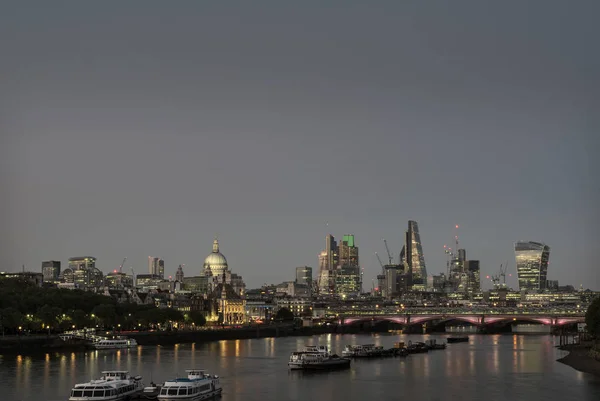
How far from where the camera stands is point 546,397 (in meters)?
73.2

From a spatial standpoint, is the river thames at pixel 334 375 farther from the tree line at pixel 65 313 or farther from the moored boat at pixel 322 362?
the tree line at pixel 65 313

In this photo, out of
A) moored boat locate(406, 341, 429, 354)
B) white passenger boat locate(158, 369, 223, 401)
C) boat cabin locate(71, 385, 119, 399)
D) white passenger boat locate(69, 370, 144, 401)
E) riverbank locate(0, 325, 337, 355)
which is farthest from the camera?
moored boat locate(406, 341, 429, 354)

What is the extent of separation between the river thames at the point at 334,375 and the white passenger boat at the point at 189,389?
2828mm

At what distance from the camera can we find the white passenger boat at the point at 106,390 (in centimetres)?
6538

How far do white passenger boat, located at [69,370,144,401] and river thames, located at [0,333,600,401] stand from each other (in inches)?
209

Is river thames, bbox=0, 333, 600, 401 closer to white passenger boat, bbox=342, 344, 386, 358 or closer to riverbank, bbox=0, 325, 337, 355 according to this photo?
white passenger boat, bbox=342, 344, 386, 358

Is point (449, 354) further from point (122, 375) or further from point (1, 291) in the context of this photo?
point (1, 291)

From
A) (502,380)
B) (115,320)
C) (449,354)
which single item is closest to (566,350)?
(449,354)

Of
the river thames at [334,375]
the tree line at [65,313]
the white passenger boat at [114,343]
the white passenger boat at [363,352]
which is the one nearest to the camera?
the river thames at [334,375]

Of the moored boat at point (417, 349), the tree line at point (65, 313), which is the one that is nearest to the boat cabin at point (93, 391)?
the tree line at point (65, 313)

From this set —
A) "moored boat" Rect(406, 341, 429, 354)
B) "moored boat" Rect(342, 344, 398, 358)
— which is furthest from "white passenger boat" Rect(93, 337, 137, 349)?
"moored boat" Rect(406, 341, 429, 354)

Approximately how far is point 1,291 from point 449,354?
72.3 m

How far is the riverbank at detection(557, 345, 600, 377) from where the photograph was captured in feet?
304

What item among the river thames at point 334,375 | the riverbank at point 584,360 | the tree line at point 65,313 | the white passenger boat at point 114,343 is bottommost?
the river thames at point 334,375
